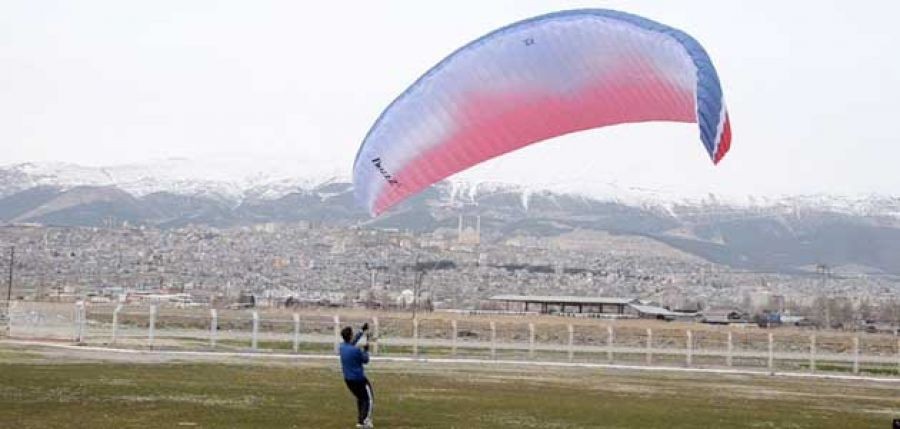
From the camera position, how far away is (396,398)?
25422 millimetres

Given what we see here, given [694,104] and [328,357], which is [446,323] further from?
[694,104]

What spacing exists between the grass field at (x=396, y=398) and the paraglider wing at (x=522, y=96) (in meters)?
4.07

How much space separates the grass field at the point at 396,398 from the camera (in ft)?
68.2

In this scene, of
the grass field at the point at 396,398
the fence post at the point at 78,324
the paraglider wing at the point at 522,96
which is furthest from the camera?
the fence post at the point at 78,324

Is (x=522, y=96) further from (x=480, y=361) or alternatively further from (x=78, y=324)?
(x=78, y=324)

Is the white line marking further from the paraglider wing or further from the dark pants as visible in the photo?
the dark pants

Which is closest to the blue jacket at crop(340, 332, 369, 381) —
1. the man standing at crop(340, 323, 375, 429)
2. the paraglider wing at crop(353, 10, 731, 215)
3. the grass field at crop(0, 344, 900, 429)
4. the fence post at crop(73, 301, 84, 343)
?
the man standing at crop(340, 323, 375, 429)

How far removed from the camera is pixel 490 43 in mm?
21250

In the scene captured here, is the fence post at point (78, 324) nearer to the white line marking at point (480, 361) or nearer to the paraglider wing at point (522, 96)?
the white line marking at point (480, 361)

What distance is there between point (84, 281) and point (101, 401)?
170 m

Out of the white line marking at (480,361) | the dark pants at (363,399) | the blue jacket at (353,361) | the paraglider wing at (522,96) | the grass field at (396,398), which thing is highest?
the paraglider wing at (522,96)

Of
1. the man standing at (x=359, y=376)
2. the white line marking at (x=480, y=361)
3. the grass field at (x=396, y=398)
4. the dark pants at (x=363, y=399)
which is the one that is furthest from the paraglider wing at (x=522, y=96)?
the white line marking at (x=480, y=361)

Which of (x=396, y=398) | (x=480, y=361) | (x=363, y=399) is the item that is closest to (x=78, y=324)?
(x=480, y=361)

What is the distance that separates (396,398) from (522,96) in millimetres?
6918
